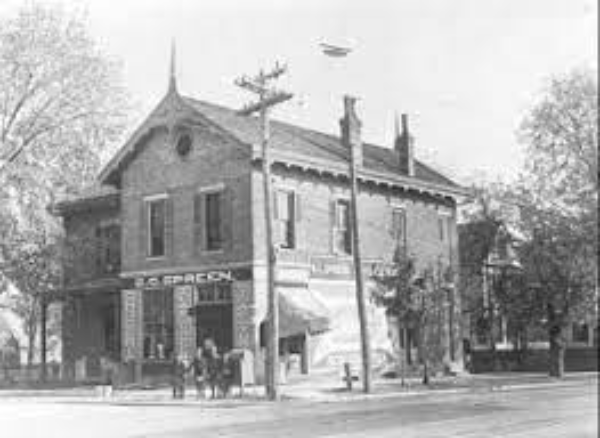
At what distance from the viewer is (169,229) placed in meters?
24.6

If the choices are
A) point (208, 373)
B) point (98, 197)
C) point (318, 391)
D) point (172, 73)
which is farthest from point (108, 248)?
point (172, 73)

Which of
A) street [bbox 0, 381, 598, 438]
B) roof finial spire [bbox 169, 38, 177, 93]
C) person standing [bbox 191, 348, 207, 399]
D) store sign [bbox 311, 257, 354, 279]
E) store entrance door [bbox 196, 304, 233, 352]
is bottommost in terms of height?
street [bbox 0, 381, 598, 438]

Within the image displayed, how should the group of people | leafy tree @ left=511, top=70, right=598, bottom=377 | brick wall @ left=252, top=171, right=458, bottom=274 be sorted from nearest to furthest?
leafy tree @ left=511, top=70, right=598, bottom=377, the group of people, brick wall @ left=252, top=171, right=458, bottom=274

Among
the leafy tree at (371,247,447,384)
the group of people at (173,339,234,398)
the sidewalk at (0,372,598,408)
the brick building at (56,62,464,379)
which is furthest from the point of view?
the leafy tree at (371,247,447,384)

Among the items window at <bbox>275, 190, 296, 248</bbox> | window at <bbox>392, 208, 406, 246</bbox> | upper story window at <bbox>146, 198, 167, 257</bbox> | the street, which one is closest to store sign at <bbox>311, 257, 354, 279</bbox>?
window at <bbox>275, 190, 296, 248</bbox>

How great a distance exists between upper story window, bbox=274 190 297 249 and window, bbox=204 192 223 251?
4.57ft

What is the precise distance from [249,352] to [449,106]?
1332 cm

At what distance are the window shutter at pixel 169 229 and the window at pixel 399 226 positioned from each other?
20.8ft

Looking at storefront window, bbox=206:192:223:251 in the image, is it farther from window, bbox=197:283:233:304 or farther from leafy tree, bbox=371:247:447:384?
leafy tree, bbox=371:247:447:384

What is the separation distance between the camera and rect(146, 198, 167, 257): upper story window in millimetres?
24688

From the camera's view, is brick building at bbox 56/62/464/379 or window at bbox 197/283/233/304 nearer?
brick building at bbox 56/62/464/379

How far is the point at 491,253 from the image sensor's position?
1351 inches

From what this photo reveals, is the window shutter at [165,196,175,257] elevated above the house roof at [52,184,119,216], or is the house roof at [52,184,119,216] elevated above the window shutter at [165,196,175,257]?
the house roof at [52,184,119,216]

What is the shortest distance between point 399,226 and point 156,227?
694 centimetres
